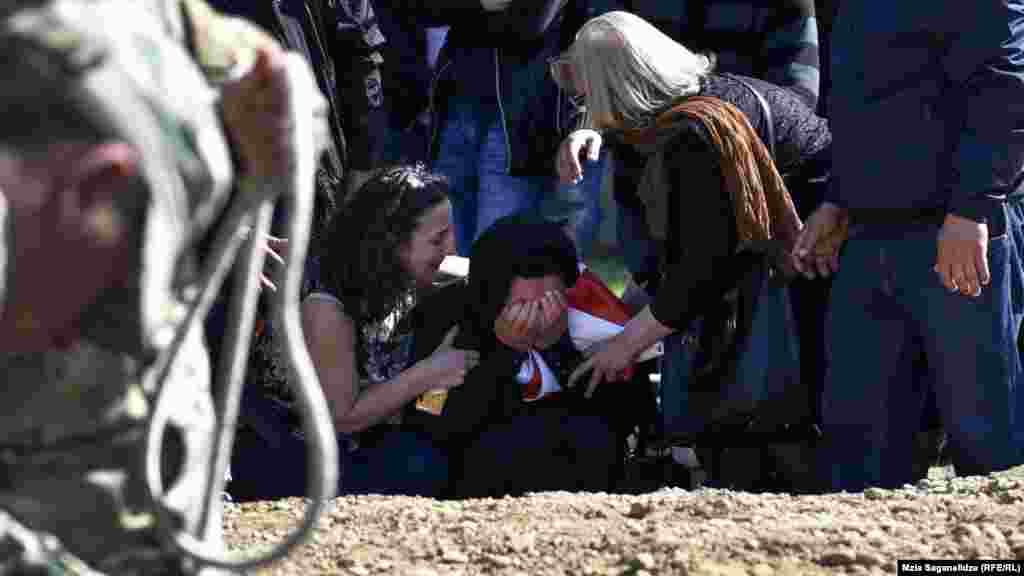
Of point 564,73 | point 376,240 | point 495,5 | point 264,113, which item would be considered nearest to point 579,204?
point 495,5

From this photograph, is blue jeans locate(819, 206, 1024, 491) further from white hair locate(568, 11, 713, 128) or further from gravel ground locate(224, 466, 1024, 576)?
white hair locate(568, 11, 713, 128)

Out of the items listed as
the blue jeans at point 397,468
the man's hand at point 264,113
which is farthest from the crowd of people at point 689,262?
the man's hand at point 264,113

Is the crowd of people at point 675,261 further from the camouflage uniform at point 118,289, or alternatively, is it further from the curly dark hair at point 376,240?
the camouflage uniform at point 118,289

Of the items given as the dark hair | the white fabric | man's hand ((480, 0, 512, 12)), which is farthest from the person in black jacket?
the white fabric

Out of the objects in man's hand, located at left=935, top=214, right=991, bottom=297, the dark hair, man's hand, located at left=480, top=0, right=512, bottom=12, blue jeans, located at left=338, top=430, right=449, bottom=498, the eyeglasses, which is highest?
man's hand, located at left=480, top=0, right=512, bottom=12

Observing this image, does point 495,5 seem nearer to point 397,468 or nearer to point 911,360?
point 397,468

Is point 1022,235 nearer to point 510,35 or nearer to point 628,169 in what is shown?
point 628,169

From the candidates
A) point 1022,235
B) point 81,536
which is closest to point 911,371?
point 1022,235

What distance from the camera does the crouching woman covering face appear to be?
5.07 metres

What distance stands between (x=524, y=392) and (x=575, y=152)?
71 centimetres

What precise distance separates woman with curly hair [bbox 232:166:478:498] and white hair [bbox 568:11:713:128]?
0.61 meters

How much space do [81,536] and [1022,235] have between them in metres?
3.06

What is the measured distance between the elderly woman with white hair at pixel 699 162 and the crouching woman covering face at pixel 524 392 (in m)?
0.24

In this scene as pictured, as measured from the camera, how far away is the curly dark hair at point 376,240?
5094mm
